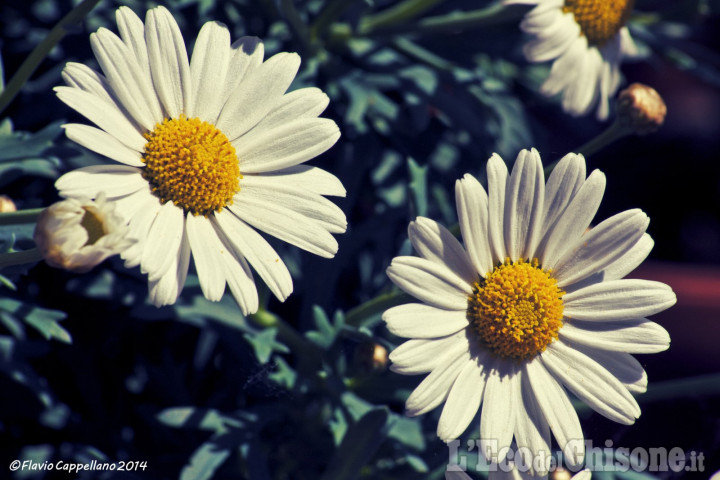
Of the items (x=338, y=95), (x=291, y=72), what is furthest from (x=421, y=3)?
(x=291, y=72)

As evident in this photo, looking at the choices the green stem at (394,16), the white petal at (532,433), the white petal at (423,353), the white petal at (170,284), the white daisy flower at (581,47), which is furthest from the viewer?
the green stem at (394,16)

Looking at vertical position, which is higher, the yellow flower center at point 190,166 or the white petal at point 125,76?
the white petal at point 125,76

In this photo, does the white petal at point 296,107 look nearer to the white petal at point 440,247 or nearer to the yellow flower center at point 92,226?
the white petal at point 440,247

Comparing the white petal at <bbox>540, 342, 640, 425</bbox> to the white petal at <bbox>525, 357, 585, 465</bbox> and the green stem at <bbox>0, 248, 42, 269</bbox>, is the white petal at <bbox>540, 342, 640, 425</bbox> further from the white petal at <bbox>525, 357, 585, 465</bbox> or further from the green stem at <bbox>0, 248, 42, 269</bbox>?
the green stem at <bbox>0, 248, 42, 269</bbox>

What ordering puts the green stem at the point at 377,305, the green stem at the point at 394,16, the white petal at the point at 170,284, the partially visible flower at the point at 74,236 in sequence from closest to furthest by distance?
the partially visible flower at the point at 74,236 < the white petal at the point at 170,284 < the green stem at the point at 377,305 < the green stem at the point at 394,16

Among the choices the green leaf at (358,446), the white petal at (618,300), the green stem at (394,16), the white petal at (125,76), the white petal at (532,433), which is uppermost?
the green stem at (394,16)

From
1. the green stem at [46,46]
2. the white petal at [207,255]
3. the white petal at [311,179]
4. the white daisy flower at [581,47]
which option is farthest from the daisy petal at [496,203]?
the green stem at [46,46]
